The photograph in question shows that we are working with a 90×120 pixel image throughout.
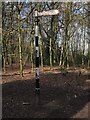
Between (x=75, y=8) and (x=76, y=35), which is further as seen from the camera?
(x=76, y=35)

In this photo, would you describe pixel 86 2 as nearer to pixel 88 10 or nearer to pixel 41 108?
pixel 88 10

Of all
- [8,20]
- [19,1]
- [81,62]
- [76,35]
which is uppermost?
[19,1]

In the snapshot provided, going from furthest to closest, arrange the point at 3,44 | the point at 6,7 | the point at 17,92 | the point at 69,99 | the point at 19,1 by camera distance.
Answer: the point at 3,44 < the point at 6,7 < the point at 19,1 < the point at 17,92 < the point at 69,99

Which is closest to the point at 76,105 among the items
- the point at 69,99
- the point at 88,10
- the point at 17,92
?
the point at 69,99

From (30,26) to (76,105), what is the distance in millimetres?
14542

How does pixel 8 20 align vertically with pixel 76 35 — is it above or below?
above

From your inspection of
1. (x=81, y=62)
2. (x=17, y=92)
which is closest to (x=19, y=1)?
(x=17, y=92)

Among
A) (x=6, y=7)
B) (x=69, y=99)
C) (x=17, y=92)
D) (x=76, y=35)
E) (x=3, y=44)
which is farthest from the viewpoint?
(x=76, y=35)

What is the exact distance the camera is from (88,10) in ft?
72.5

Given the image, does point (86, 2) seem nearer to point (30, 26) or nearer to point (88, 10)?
point (88, 10)

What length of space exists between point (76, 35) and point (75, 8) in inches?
334

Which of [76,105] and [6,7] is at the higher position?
[6,7]

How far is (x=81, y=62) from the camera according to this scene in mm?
31938

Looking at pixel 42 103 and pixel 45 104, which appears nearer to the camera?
pixel 45 104
